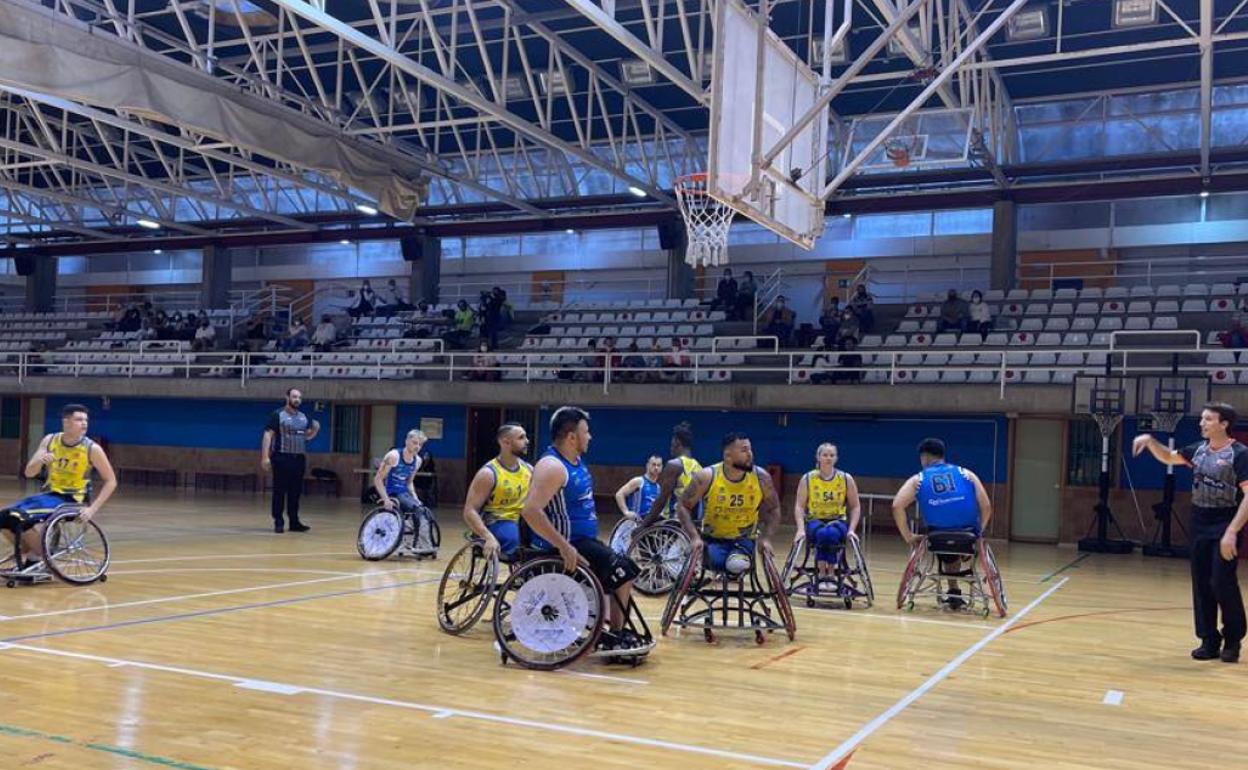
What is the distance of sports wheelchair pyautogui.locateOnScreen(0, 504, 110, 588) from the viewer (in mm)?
9289

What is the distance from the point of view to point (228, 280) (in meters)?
31.3

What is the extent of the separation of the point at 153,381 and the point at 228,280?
7.23 meters

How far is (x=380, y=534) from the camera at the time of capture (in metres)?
12.5

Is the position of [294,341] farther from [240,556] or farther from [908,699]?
[908,699]

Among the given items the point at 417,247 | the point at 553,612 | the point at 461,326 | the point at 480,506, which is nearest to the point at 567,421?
the point at 553,612

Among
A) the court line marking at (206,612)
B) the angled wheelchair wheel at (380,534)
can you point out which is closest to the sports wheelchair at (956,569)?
the court line marking at (206,612)

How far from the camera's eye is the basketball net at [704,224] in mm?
12719

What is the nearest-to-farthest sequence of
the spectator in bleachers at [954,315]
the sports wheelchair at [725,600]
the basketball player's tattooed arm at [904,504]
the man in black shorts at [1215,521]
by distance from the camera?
the man in black shorts at [1215,521] → the sports wheelchair at [725,600] → the basketball player's tattooed arm at [904,504] → the spectator in bleachers at [954,315]

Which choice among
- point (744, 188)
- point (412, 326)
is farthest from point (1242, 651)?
point (412, 326)

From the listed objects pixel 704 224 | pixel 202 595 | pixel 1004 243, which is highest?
pixel 1004 243

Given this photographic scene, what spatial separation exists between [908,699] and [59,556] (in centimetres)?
706

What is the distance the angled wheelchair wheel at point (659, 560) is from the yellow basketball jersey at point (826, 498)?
3.79 ft

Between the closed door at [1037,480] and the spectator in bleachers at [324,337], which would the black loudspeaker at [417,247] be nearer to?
the spectator in bleachers at [324,337]

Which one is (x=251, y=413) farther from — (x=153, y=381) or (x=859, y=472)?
(x=859, y=472)
